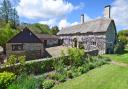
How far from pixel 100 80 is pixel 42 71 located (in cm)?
708

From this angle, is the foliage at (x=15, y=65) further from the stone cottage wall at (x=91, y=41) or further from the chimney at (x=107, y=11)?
the chimney at (x=107, y=11)

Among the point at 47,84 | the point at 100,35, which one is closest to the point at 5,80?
the point at 47,84

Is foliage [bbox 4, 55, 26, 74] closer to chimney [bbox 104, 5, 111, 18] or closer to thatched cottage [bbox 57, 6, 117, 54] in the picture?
thatched cottage [bbox 57, 6, 117, 54]

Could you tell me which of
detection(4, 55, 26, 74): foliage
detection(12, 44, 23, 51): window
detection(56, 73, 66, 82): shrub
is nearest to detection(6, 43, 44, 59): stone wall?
detection(12, 44, 23, 51): window

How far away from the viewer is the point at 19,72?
20.4 m

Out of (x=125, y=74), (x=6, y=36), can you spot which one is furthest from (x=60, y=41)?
(x=125, y=74)

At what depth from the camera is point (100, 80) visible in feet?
63.7

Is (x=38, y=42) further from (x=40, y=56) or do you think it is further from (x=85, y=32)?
(x=85, y=32)

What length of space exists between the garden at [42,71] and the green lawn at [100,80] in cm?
87

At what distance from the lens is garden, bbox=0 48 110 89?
15670mm

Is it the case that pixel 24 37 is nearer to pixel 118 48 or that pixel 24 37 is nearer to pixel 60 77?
pixel 118 48

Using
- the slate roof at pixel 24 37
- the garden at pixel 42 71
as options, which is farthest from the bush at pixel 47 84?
the slate roof at pixel 24 37

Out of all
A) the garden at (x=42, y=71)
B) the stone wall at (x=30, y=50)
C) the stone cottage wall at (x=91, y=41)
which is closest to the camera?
the garden at (x=42, y=71)

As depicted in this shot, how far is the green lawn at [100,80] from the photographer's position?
17.5 meters
